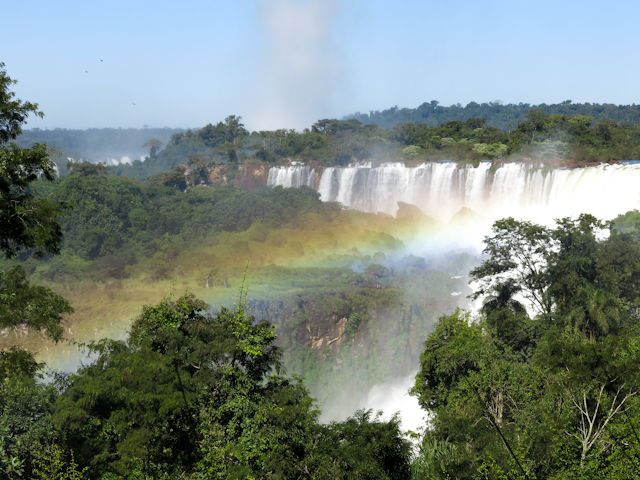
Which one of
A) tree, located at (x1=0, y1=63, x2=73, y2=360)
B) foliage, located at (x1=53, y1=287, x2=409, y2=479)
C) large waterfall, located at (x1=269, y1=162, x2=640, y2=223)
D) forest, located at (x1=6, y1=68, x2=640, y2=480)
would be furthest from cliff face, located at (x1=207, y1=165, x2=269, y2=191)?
tree, located at (x1=0, y1=63, x2=73, y2=360)

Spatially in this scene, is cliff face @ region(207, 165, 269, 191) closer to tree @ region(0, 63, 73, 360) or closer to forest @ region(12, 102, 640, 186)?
forest @ region(12, 102, 640, 186)

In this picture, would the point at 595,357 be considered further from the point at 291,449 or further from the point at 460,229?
the point at 460,229

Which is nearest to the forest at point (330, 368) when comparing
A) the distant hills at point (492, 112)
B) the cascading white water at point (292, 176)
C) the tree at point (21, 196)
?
the tree at point (21, 196)

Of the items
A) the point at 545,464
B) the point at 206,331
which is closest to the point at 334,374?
the point at 206,331

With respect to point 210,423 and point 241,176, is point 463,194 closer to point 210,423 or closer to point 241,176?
point 241,176

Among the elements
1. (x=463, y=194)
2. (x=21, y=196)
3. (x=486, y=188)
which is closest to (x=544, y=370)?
(x=21, y=196)

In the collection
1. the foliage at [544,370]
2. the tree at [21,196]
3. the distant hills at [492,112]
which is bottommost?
the foliage at [544,370]

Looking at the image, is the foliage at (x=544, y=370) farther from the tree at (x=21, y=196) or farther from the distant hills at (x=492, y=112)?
the distant hills at (x=492, y=112)
